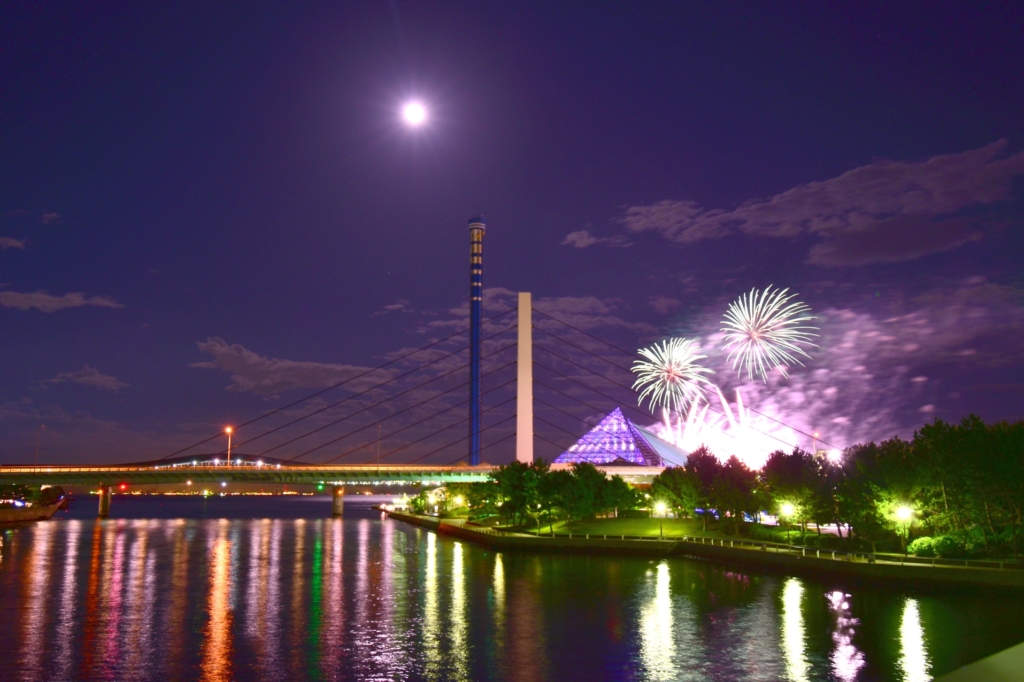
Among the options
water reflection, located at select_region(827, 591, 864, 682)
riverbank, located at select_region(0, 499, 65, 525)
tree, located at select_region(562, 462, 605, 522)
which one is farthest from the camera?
riverbank, located at select_region(0, 499, 65, 525)

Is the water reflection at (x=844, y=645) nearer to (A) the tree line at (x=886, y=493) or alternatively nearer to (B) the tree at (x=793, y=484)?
(A) the tree line at (x=886, y=493)

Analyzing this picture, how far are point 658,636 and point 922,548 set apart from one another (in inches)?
991

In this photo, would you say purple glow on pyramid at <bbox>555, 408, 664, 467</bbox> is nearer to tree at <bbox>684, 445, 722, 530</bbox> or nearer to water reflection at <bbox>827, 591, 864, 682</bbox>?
tree at <bbox>684, 445, 722, 530</bbox>

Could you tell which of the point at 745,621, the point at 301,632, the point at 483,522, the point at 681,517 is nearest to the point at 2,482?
the point at 483,522

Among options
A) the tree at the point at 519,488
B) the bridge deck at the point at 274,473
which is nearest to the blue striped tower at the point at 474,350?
the bridge deck at the point at 274,473

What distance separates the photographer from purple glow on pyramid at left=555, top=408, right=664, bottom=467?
160250 mm

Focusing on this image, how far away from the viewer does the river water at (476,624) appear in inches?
1209

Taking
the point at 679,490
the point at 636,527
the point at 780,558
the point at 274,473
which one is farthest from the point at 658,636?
the point at 274,473

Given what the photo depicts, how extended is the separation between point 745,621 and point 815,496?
3084cm

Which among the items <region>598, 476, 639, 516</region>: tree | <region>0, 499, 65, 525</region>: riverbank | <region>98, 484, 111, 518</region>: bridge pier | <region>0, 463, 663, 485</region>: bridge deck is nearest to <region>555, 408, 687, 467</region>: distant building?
<region>0, 463, 663, 485</region>: bridge deck

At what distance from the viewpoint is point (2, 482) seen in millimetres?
117938

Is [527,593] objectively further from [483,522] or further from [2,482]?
[2,482]

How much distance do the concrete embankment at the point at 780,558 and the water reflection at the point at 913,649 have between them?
4.90 m

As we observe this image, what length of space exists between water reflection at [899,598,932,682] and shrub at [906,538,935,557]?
12.2 metres
